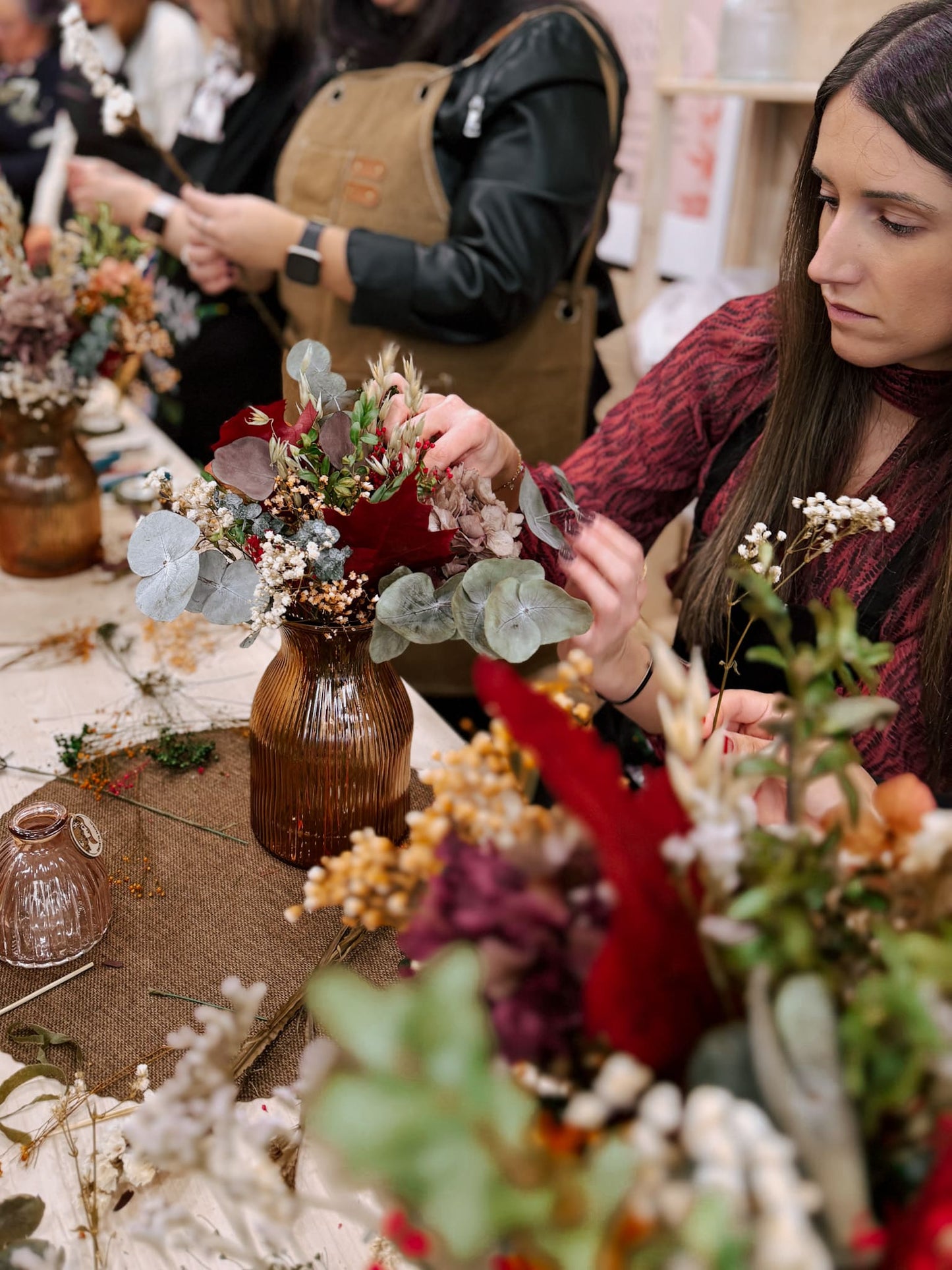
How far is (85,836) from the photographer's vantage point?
91 cm

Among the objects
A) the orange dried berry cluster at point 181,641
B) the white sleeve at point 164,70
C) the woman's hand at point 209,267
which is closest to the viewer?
the orange dried berry cluster at point 181,641

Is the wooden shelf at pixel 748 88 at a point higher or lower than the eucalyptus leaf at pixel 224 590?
higher

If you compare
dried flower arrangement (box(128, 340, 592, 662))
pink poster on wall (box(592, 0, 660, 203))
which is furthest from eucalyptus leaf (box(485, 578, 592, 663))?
pink poster on wall (box(592, 0, 660, 203))

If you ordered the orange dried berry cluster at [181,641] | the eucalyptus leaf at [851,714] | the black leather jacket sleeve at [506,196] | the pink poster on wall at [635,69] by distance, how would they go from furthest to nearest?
the pink poster on wall at [635,69]
the black leather jacket sleeve at [506,196]
the orange dried berry cluster at [181,641]
the eucalyptus leaf at [851,714]

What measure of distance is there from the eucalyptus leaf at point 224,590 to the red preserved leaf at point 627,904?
401mm

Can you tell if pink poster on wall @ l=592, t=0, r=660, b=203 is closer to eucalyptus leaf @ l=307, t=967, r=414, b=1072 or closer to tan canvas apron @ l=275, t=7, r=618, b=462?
tan canvas apron @ l=275, t=7, r=618, b=462

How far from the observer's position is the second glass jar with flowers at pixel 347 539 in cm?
80

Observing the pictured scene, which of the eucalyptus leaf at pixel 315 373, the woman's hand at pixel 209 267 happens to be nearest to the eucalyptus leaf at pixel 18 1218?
the eucalyptus leaf at pixel 315 373

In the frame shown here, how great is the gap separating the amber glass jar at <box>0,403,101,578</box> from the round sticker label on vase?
2.28 feet

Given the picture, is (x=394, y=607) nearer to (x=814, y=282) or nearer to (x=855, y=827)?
(x=855, y=827)

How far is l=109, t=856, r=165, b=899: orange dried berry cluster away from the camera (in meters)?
0.97

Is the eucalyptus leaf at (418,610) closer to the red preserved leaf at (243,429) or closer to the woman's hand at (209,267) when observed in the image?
the red preserved leaf at (243,429)

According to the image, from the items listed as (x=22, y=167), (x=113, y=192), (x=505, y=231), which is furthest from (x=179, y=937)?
(x=22, y=167)

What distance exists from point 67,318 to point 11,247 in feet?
0.45
